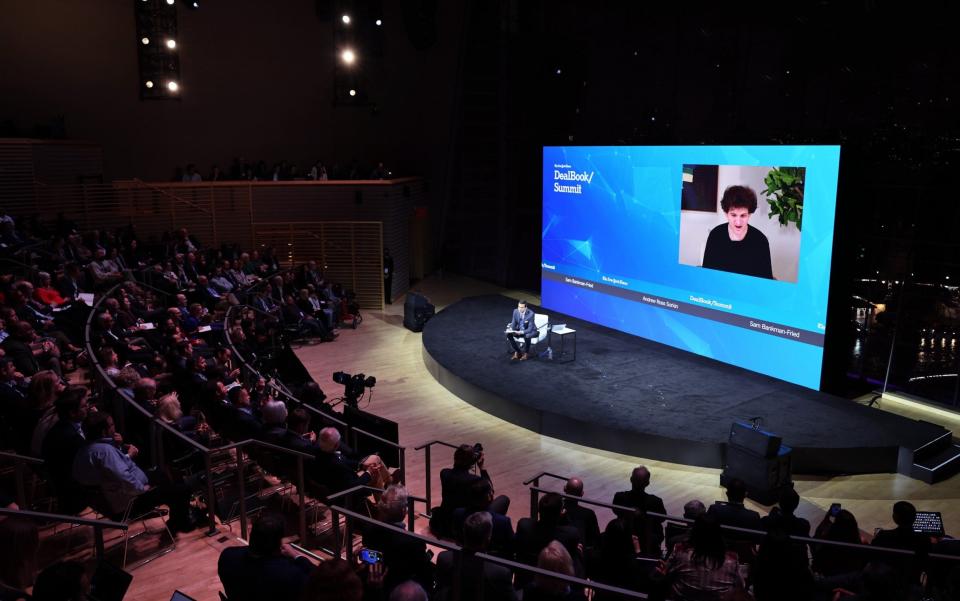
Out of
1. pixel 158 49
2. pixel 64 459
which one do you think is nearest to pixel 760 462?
pixel 64 459

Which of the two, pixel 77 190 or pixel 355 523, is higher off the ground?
pixel 77 190

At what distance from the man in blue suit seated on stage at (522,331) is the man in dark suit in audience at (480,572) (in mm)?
8158

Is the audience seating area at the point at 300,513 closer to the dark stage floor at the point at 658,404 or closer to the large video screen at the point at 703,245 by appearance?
the dark stage floor at the point at 658,404

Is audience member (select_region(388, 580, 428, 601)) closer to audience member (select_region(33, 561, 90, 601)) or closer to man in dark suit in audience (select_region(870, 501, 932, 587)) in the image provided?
audience member (select_region(33, 561, 90, 601))

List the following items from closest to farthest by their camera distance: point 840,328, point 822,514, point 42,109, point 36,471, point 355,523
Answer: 1. point 355,523
2. point 36,471
3. point 822,514
4. point 840,328
5. point 42,109

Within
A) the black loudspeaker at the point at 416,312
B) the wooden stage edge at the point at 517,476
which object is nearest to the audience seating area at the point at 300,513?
the wooden stage edge at the point at 517,476

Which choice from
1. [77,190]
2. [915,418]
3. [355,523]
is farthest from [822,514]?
[77,190]

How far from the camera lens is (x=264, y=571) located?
3.47 meters

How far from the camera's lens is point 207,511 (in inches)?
228

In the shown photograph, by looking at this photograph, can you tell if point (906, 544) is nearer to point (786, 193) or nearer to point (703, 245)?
point (786, 193)

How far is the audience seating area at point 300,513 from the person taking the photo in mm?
3719

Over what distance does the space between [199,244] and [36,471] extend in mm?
10564

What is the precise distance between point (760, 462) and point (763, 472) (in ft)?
0.35

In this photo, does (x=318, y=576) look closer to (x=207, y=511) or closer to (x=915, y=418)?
(x=207, y=511)
